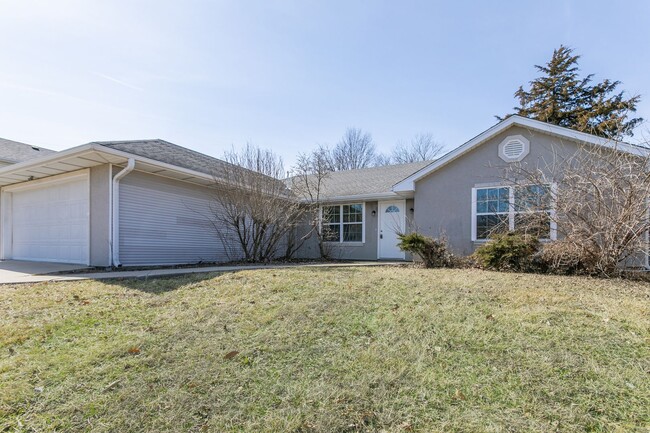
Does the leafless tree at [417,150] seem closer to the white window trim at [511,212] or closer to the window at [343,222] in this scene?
the window at [343,222]

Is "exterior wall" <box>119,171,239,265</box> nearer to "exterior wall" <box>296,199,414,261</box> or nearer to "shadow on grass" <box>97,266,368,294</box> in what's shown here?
"shadow on grass" <box>97,266,368,294</box>

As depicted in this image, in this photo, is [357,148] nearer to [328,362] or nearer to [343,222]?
[343,222]

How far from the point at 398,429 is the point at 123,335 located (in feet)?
9.47

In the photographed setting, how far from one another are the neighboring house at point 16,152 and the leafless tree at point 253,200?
8.26 metres

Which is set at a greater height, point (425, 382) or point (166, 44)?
point (166, 44)

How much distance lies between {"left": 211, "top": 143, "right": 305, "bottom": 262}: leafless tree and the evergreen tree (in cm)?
1940

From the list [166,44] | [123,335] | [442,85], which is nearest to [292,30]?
[166,44]

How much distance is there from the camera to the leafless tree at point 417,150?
33469 millimetres

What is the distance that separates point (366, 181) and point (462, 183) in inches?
178

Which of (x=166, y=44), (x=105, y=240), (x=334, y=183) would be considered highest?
(x=166, y=44)

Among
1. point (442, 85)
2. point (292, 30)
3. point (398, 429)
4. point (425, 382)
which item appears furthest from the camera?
point (442, 85)

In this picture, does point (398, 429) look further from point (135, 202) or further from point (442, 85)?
point (442, 85)

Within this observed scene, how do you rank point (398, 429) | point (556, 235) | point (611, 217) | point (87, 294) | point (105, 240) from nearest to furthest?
point (398, 429) < point (87, 294) < point (611, 217) < point (556, 235) < point (105, 240)

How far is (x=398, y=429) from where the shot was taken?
2.09 meters
